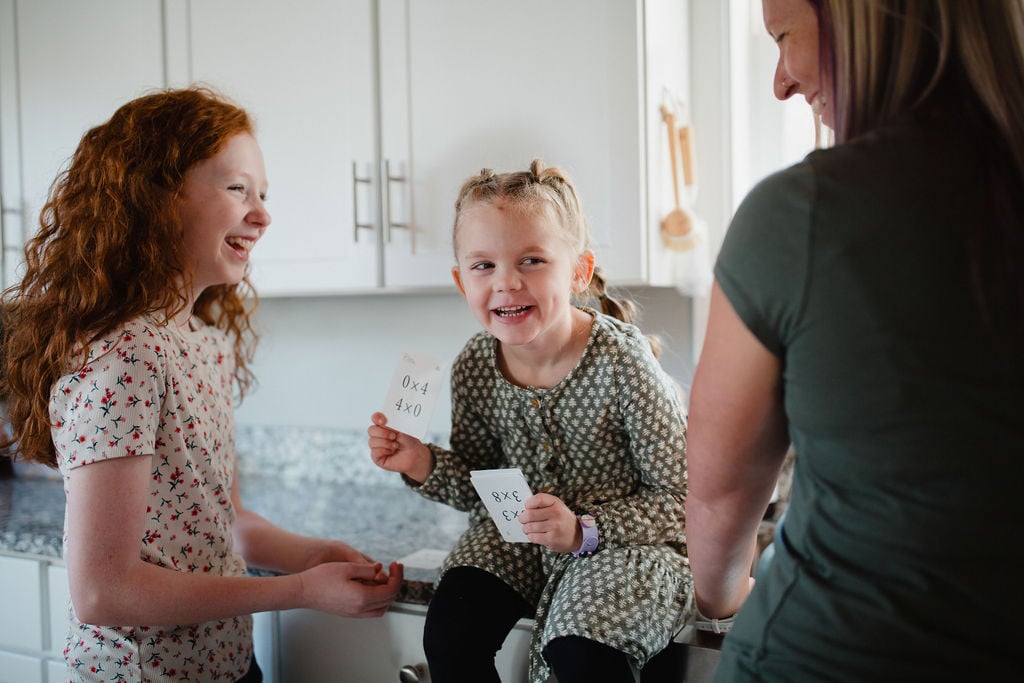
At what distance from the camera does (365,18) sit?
158cm

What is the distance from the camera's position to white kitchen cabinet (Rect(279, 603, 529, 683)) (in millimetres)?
1266

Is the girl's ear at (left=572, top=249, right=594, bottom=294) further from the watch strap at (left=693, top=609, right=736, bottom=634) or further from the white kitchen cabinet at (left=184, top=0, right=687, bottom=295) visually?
the watch strap at (left=693, top=609, right=736, bottom=634)

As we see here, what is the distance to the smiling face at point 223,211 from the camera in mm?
1177

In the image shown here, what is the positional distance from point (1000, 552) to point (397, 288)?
1.20 meters

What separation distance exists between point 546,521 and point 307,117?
102 cm

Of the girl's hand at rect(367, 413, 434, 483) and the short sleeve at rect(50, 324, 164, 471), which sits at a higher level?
the short sleeve at rect(50, 324, 164, 471)

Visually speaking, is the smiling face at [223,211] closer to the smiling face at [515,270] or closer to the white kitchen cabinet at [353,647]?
the smiling face at [515,270]

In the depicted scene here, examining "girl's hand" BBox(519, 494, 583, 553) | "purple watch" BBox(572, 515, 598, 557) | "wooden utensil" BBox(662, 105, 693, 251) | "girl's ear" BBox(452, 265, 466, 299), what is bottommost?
"purple watch" BBox(572, 515, 598, 557)

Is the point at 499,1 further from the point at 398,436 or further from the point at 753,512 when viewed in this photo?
the point at 753,512

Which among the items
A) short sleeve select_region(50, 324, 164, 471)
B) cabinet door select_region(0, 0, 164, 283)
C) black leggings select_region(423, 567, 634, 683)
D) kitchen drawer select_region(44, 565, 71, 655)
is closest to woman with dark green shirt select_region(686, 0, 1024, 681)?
black leggings select_region(423, 567, 634, 683)

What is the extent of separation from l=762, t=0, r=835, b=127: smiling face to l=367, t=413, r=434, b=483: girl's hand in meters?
0.67

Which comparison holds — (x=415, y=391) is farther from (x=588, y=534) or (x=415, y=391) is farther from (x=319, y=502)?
(x=319, y=502)

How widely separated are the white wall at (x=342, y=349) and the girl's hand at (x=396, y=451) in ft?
2.63

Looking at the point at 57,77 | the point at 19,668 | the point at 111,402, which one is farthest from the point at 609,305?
the point at 57,77
